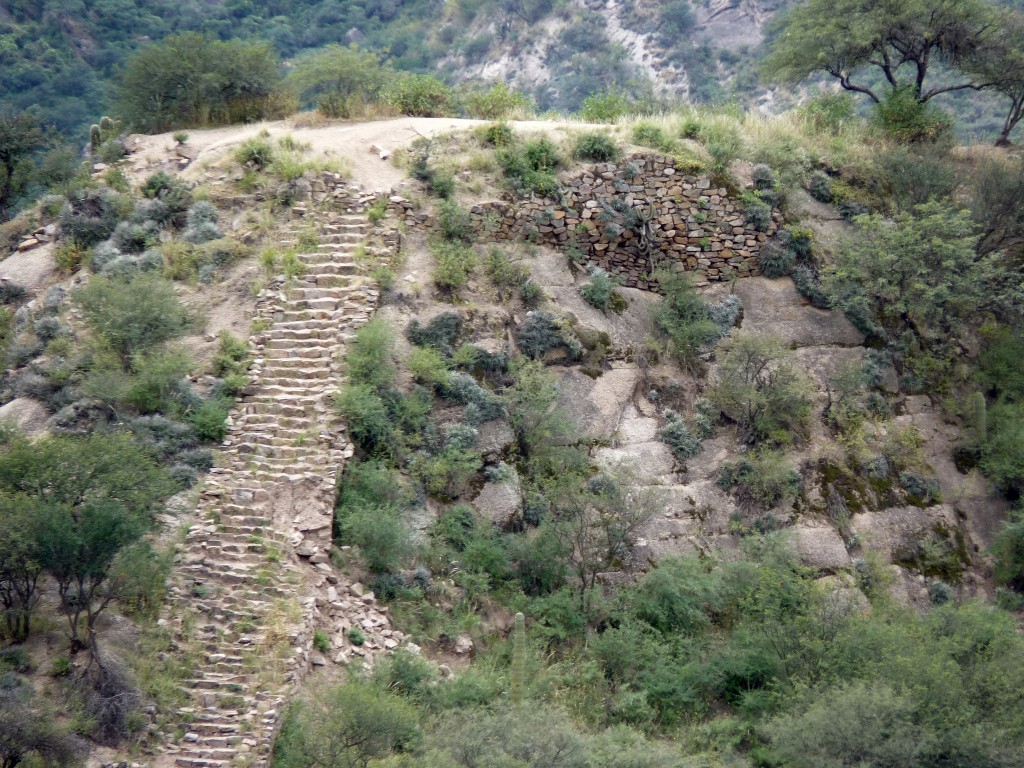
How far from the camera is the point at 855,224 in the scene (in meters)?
24.4

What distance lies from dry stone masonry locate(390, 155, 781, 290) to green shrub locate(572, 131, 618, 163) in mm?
257

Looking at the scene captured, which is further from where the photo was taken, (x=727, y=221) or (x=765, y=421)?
(x=727, y=221)

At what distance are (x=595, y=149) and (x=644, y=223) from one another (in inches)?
73.7

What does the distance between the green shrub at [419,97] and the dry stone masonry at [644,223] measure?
4.18 meters

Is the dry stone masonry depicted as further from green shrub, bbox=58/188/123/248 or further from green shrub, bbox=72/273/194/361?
green shrub, bbox=58/188/123/248

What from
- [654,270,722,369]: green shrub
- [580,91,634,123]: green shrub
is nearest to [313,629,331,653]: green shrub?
[654,270,722,369]: green shrub

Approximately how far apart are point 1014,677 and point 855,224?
11495mm

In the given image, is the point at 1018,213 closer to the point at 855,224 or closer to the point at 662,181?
the point at 855,224

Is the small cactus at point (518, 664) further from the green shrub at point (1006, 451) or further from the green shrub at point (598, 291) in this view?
the green shrub at point (1006, 451)

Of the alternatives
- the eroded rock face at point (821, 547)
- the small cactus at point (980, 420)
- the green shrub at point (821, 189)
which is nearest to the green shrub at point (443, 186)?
the green shrub at point (821, 189)

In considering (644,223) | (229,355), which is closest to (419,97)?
(644,223)

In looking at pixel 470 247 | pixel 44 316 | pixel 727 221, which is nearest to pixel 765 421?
pixel 727 221

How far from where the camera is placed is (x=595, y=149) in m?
23.6

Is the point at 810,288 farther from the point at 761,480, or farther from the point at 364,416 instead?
the point at 364,416
